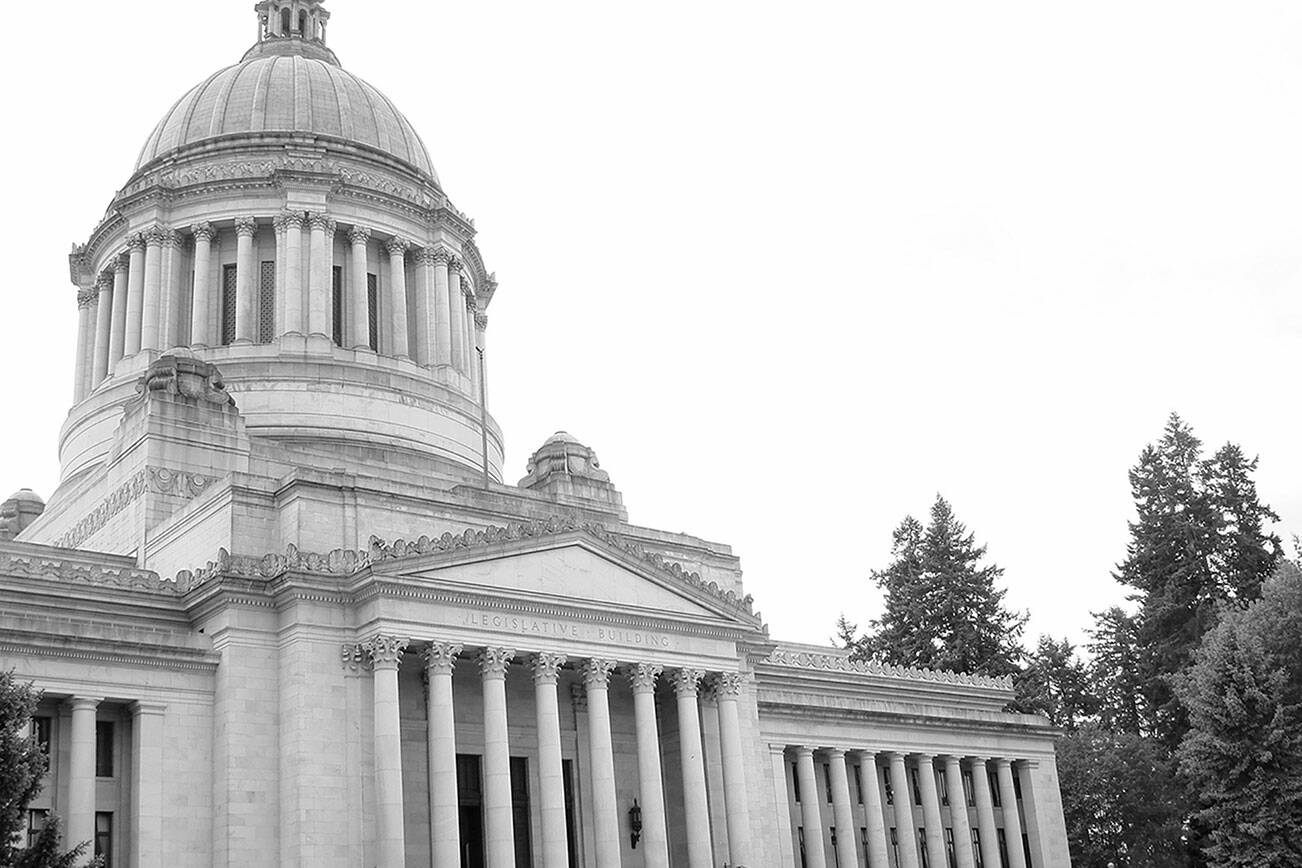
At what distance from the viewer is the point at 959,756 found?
5538 centimetres

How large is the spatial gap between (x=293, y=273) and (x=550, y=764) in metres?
25.7

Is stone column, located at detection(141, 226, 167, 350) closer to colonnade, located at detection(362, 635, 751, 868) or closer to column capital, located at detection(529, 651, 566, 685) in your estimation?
colonnade, located at detection(362, 635, 751, 868)

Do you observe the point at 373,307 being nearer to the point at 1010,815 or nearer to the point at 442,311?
the point at 442,311

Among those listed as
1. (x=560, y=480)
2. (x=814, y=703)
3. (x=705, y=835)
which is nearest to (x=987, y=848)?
(x=814, y=703)

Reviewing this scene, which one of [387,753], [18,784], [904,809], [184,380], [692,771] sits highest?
[184,380]

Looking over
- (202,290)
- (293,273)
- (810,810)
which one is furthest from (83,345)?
(810,810)

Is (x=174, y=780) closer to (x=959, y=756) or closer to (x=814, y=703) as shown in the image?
(x=814, y=703)

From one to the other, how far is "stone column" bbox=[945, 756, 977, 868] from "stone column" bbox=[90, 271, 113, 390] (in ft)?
123

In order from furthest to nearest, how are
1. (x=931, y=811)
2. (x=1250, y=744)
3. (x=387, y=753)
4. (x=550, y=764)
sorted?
1. (x=931, y=811)
2. (x=1250, y=744)
3. (x=550, y=764)
4. (x=387, y=753)

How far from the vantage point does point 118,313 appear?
58.9m

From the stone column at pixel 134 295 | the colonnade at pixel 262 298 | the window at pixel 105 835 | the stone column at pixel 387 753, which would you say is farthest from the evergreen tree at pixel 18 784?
the stone column at pixel 134 295

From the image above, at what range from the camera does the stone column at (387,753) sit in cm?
3612

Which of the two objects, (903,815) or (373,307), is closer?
(903,815)

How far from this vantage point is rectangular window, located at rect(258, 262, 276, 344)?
56875 mm
